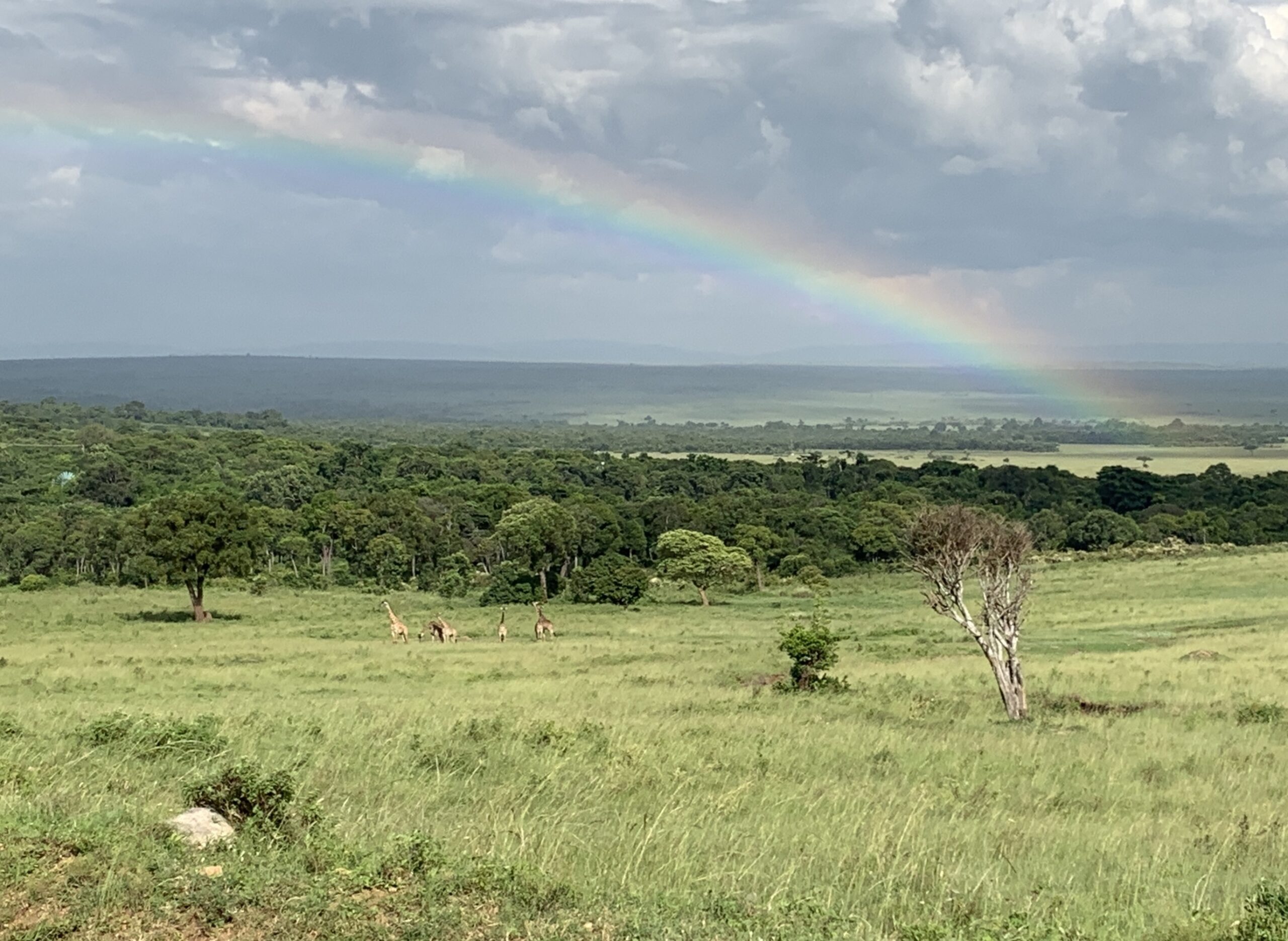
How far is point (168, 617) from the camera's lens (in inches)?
1606

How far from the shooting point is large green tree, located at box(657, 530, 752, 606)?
180 ft

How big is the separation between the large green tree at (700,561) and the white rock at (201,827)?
46023 millimetres

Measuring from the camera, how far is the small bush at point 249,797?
7664 mm

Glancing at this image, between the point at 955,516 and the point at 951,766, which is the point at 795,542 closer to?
the point at 955,516

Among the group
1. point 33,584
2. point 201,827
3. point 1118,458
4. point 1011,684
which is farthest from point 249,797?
point 1118,458

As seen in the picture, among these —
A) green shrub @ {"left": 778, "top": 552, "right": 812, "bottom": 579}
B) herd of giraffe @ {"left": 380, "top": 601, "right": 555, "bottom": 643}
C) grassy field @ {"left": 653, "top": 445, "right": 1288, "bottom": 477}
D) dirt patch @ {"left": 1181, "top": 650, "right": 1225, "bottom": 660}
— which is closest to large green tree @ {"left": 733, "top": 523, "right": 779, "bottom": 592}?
green shrub @ {"left": 778, "top": 552, "right": 812, "bottom": 579}

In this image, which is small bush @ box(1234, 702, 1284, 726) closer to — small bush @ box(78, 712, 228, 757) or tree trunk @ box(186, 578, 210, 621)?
small bush @ box(78, 712, 228, 757)

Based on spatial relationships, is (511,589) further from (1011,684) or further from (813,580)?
(1011,684)

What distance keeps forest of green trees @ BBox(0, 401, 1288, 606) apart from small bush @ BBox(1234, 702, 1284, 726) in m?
18.8

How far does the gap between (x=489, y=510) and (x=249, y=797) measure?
71260 millimetres

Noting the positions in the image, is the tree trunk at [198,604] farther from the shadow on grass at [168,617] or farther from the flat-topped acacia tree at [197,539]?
the shadow on grass at [168,617]

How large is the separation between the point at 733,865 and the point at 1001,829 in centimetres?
279

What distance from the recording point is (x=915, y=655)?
29688 mm

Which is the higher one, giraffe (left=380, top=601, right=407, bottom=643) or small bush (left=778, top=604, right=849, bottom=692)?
small bush (left=778, top=604, right=849, bottom=692)
